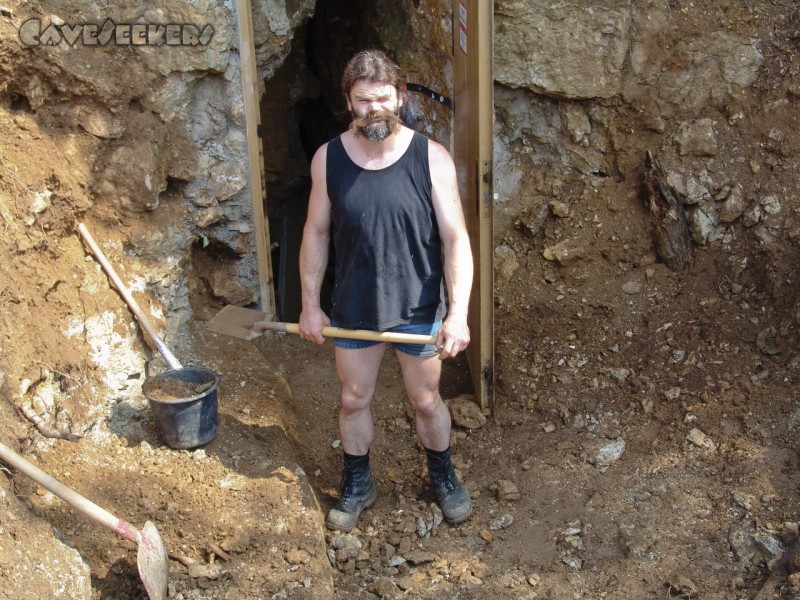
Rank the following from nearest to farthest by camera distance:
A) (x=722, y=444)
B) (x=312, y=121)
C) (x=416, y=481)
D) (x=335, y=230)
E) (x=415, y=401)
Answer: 1. (x=335, y=230)
2. (x=415, y=401)
3. (x=722, y=444)
4. (x=416, y=481)
5. (x=312, y=121)

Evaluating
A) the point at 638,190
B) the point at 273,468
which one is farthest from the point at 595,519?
the point at 638,190

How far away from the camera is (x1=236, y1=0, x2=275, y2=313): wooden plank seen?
182 inches

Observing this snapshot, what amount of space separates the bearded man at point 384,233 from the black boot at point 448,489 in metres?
0.53

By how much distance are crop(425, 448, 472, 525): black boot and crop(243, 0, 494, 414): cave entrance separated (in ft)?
2.43

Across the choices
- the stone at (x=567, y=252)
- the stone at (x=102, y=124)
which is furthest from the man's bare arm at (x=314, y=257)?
the stone at (x=567, y=252)

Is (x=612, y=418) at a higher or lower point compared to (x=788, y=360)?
lower

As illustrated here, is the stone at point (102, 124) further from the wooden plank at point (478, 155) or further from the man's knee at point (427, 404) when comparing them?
the man's knee at point (427, 404)

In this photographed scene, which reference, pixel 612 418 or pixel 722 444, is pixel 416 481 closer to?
pixel 612 418

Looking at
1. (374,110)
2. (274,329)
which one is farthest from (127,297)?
(374,110)

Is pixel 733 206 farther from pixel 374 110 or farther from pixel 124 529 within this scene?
pixel 124 529

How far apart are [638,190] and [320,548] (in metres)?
2.91

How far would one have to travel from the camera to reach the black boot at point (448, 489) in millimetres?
3795

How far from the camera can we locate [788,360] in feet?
13.5

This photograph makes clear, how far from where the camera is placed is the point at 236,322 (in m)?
4.19
